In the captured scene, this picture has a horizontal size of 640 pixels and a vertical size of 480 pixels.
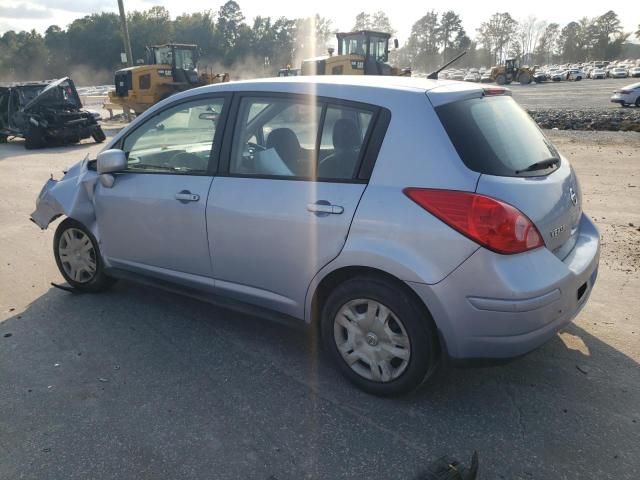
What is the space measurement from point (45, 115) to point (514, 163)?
1688 centimetres

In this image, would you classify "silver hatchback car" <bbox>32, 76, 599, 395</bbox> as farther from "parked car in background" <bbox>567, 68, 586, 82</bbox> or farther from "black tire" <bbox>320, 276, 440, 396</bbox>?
"parked car in background" <bbox>567, 68, 586, 82</bbox>

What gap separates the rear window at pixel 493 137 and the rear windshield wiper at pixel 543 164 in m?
0.02

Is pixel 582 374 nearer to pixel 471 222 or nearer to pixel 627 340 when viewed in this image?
pixel 627 340

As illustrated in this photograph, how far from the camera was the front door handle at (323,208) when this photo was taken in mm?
2863

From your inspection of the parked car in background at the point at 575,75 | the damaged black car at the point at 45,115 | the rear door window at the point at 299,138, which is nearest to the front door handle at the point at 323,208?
the rear door window at the point at 299,138

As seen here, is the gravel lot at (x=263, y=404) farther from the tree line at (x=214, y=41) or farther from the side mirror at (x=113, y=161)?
the tree line at (x=214, y=41)

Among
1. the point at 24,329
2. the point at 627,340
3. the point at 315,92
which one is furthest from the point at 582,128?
the point at 24,329

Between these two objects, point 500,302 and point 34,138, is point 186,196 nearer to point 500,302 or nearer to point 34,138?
point 500,302

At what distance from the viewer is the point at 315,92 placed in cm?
314

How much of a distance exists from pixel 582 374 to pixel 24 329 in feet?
12.7

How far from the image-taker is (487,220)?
2508 millimetres

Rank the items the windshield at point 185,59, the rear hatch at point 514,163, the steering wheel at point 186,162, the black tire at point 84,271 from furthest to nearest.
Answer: the windshield at point 185,59
the black tire at point 84,271
the steering wheel at point 186,162
the rear hatch at point 514,163

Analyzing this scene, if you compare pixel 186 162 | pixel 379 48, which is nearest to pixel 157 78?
pixel 379 48

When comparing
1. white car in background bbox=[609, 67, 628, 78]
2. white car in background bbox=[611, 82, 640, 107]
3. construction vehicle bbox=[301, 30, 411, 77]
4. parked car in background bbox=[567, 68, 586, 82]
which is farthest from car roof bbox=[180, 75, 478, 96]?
white car in background bbox=[609, 67, 628, 78]
